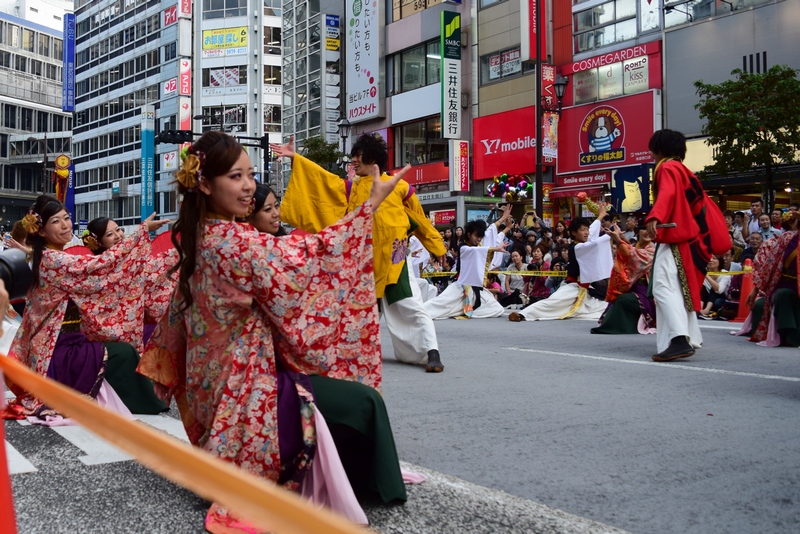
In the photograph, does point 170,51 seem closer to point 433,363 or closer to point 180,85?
point 180,85

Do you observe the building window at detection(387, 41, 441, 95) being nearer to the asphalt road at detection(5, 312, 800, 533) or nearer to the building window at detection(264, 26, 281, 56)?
the building window at detection(264, 26, 281, 56)

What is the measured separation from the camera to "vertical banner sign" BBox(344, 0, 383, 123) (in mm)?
30844

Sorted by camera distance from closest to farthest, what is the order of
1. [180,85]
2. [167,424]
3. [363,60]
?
1. [167,424]
2. [363,60]
3. [180,85]

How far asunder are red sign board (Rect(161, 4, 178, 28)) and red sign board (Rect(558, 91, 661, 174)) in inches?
1417

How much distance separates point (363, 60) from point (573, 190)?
12.9 m

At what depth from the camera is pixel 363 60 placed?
31.7m

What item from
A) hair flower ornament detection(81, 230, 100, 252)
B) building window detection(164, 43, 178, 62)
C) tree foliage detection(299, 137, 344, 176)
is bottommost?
hair flower ornament detection(81, 230, 100, 252)

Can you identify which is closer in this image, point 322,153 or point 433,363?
point 433,363

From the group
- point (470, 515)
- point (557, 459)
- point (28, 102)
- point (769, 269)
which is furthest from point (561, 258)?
point (28, 102)

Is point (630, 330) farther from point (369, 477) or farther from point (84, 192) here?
point (84, 192)

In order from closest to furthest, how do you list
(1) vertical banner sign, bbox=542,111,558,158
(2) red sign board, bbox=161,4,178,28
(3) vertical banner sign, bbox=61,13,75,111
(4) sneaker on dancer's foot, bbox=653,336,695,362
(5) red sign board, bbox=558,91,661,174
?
(4) sneaker on dancer's foot, bbox=653,336,695,362, (5) red sign board, bbox=558,91,661,174, (1) vertical banner sign, bbox=542,111,558,158, (2) red sign board, bbox=161,4,178,28, (3) vertical banner sign, bbox=61,13,75,111

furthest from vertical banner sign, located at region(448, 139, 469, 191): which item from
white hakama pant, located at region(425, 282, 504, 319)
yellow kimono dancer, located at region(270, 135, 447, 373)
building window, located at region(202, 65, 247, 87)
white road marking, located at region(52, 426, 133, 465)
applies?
building window, located at region(202, 65, 247, 87)

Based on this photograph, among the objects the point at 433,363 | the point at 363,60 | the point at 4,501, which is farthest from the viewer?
the point at 363,60

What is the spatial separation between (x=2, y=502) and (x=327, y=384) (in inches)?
50.7
